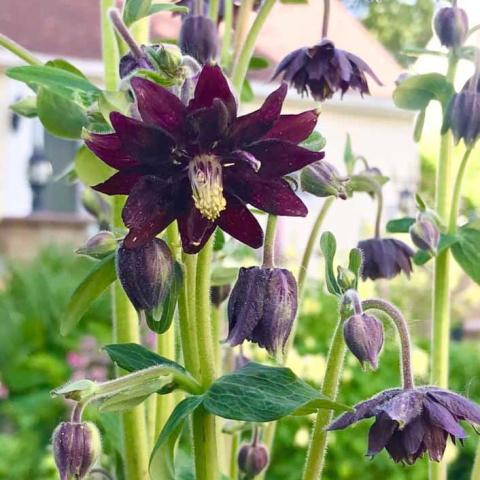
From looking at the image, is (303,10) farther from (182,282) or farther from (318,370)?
(182,282)

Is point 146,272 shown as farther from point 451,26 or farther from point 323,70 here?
point 451,26

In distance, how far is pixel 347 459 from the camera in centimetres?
271

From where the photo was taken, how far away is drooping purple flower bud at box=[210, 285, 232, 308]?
2.69 ft

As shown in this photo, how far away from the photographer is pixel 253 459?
84 centimetres

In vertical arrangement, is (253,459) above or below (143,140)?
below

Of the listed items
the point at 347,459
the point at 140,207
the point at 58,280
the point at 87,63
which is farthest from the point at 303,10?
the point at 140,207

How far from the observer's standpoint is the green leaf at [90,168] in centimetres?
72

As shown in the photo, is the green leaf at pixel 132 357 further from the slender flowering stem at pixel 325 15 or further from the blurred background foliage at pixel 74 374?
the blurred background foliage at pixel 74 374

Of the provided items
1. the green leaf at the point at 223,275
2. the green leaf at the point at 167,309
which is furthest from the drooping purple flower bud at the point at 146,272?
the green leaf at the point at 223,275

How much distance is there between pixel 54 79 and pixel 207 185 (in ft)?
0.68

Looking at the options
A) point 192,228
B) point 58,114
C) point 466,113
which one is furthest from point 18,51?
point 466,113

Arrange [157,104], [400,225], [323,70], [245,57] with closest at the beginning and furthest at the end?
[157,104]
[245,57]
[323,70]
[400,225]

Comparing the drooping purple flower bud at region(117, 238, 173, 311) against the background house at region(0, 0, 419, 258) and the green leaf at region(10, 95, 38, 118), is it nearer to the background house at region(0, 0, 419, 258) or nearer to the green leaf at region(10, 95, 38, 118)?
the green leaf at region(10, 95, 38, 118)

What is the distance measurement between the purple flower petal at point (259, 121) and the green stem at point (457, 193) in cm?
35
